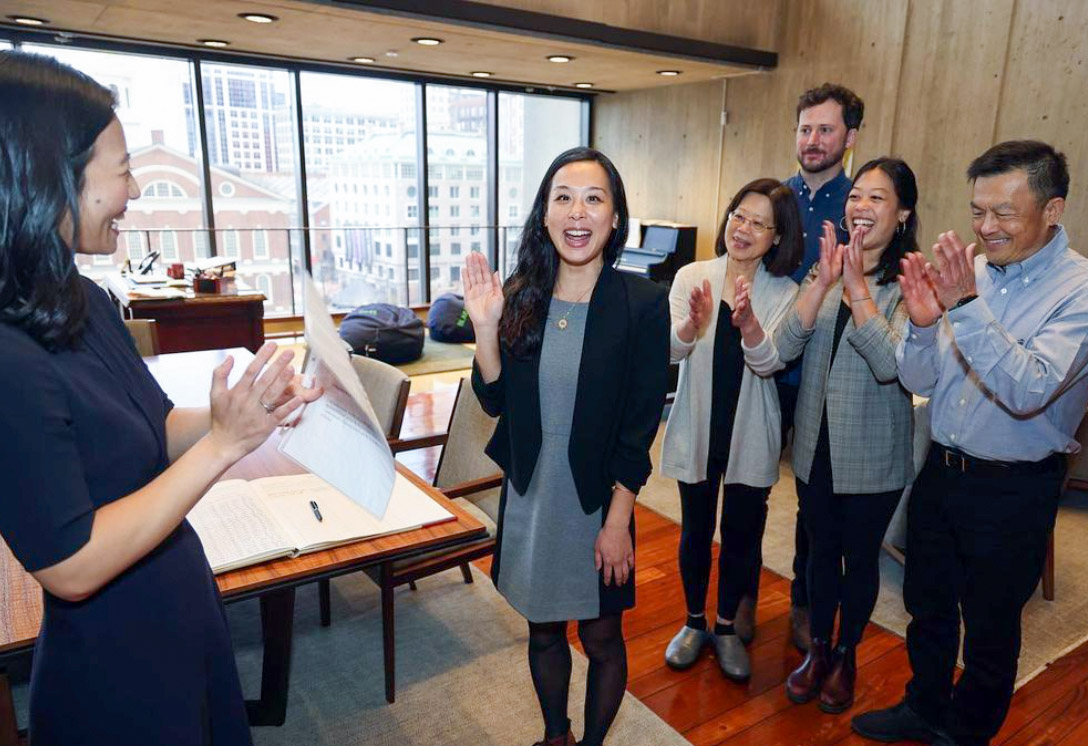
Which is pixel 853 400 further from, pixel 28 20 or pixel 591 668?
pixel 28 20

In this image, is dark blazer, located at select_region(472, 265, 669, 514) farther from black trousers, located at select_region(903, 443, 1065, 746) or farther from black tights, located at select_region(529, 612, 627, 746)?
black trousers, located at select_region(903, 443, 1065, 746)

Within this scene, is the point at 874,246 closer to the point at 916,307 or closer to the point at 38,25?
the point at 916,307

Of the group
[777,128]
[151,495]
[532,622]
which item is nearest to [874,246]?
[532,622]

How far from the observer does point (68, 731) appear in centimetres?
99

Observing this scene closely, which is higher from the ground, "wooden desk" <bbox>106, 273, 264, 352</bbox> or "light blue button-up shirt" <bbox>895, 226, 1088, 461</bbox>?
"light blue button-up shirt" <bbox>895, 226, 1088, 461</bbox>

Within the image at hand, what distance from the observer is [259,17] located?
4.59 meters

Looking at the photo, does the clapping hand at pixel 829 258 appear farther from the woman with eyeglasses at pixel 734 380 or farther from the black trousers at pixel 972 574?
the black trousers at pixel 972 574

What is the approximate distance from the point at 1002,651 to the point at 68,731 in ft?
6.45

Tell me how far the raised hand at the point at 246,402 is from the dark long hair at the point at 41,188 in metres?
0.19

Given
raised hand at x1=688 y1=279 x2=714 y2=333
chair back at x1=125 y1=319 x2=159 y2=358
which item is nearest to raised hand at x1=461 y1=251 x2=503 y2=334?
raised hand at x1=688 y1=279 x2=714 y2=333

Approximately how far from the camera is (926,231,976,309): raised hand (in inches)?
64.6

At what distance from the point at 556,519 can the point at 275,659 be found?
2.95 feet

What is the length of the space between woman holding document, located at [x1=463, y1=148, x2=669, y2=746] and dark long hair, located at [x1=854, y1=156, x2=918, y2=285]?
76 centimetres

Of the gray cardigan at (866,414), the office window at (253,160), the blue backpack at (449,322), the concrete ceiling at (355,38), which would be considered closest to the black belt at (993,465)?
the gray cardigan at (866,414)
